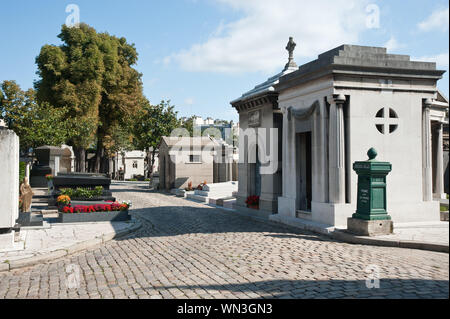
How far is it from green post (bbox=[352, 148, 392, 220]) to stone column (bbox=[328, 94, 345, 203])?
1007mm

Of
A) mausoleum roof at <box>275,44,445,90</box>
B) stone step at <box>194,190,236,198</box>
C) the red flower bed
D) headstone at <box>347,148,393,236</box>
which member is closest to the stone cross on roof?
mausoleum roof at <box>275,44,445,90</box>

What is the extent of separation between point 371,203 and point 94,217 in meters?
8.61

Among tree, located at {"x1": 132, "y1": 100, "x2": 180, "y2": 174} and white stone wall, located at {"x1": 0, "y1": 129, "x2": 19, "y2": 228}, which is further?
tree, located at {"x1": 132, "y1": 100, "x2": 180, "y2": 174}

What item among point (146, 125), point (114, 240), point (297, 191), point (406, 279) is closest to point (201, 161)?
point (146, 125)

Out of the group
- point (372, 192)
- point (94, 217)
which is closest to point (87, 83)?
point (94, 217)

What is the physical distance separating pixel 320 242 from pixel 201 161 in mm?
19921

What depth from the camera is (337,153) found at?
10.7 m

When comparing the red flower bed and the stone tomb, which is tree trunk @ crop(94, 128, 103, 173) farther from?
the red flower bed

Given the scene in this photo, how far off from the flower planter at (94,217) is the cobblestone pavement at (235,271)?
9.82 feet

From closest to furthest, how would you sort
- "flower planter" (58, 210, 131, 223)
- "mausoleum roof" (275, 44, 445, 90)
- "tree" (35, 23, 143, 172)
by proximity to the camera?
"mausoleum roof" (275, 44, 445, 90)
"flower planter" (58, 210, 131, 223)
"tree" (35, 23, 143, 172)

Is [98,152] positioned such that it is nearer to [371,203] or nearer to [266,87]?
[266,87]

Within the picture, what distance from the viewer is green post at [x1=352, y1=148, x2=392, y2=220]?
9344 mm

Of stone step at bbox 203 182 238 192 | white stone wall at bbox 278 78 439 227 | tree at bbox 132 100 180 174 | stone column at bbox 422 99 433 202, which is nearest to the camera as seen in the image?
white stone wall at bbox 278 78 439 227

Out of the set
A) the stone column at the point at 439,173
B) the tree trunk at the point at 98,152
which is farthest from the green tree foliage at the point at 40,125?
the stone column at the point at 439,173
